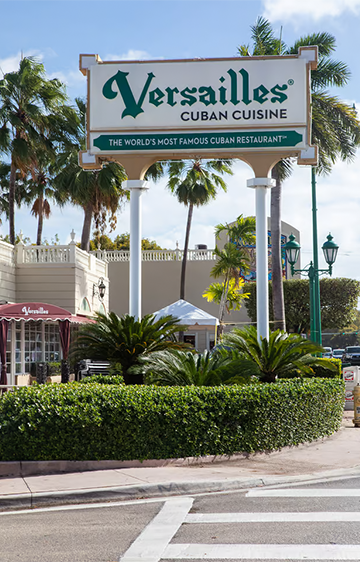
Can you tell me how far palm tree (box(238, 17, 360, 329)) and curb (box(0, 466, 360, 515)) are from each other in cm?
1564

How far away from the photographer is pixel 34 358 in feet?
82.1

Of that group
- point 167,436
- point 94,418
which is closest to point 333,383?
point 167,436

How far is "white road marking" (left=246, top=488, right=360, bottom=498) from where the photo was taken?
26.4 feet

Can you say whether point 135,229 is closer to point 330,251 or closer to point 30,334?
point 330,251

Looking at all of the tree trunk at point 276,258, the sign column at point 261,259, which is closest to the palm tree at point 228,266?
the tree trunk at point 276,258

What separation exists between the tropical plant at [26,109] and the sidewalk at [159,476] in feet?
64.7

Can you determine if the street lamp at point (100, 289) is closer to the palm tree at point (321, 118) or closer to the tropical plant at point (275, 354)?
the palm tree at point (321, 118)

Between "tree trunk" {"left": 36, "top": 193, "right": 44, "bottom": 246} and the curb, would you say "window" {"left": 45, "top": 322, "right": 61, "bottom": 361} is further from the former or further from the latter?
the curb

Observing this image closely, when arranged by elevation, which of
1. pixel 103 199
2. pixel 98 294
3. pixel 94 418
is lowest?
pixel 94 418

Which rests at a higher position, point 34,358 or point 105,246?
point 105,246

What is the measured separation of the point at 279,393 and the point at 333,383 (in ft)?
8.79

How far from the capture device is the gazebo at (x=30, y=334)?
20328 mm

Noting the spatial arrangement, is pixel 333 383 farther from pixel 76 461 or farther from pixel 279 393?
pixel 76 461

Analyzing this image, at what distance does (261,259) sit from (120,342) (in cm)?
372
